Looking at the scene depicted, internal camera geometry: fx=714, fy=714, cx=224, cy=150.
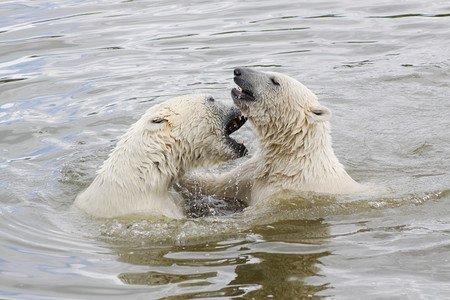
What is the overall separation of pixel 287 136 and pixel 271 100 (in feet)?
1.30

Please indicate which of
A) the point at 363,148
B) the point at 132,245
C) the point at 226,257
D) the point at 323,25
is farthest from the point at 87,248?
the point at 323,25

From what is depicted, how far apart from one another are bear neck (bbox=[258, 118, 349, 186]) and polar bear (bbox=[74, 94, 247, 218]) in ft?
1.15

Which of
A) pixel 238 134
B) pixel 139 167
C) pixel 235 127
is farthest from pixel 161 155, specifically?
pixel 238 134

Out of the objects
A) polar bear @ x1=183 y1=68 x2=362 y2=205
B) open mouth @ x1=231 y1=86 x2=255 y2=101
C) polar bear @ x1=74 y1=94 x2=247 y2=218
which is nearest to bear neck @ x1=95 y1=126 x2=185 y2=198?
polar bear @ x1=74 y1=94 x2=247 y2=218

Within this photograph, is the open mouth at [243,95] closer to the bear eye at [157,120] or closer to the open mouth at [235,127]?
the open mouth at [235,127]

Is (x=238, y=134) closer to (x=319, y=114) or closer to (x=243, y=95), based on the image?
(x=243, y=95)

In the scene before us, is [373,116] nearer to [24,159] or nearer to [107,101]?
[107,101]

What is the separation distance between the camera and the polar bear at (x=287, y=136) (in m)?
7.06

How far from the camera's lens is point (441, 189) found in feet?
24.2

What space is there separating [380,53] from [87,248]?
25.7ft

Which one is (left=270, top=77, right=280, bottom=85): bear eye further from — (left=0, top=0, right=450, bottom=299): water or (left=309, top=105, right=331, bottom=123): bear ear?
(left=0, top=0, right=450, bottom=299): water

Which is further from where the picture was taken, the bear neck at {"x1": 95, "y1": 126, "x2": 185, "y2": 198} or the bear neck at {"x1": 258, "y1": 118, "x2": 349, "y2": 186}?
the bear neck at {"x1": 258, "y1": 118, "x2": 349, "y2": 186}

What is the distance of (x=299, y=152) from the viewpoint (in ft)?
23.5

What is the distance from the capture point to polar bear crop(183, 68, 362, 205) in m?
7.06
